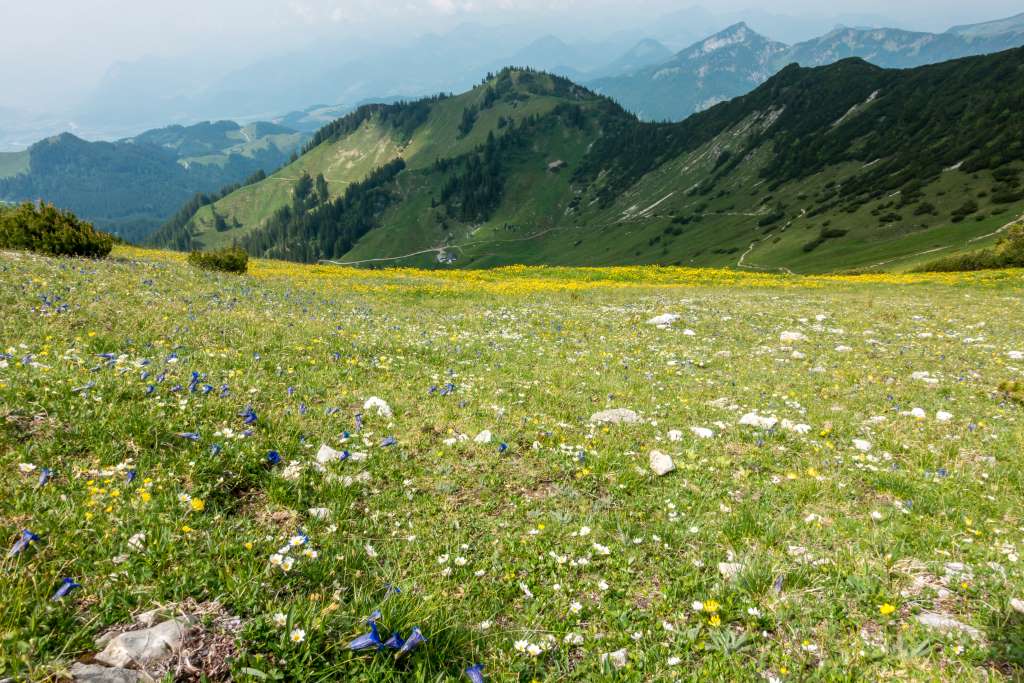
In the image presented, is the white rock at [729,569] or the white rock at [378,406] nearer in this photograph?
the white rock at [729,569]

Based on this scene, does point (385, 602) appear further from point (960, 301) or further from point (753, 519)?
point (960, 301)

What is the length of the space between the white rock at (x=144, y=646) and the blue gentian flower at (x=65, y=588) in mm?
461

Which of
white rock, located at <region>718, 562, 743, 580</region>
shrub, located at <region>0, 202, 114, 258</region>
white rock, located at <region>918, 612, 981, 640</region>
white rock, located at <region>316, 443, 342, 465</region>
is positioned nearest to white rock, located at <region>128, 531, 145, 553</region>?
white rock, located at <region>316, 443, 342, 465</region>

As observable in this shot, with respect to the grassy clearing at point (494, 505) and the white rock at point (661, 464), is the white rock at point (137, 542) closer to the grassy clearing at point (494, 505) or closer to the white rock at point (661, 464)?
the grassy clearing at point (494, 505)

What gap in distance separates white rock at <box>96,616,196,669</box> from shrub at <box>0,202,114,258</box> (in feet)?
90.0

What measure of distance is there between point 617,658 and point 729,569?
1.76 meters

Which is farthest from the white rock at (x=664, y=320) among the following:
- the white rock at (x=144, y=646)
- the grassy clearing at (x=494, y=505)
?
the white rock at (x=144, y=646)

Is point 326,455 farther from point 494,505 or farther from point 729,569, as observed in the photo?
point 729,569

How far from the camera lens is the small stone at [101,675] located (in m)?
2.63

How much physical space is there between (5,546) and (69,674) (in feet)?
5.66

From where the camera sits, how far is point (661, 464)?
754 cm

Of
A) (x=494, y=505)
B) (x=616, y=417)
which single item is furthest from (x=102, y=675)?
(x=616, y=417)

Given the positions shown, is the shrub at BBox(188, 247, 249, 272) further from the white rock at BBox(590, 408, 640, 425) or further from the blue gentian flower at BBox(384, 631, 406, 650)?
the blue gentian flower at BBox(384, 631, 406, 650)

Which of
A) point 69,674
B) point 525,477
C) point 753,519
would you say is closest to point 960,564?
point 753,519
